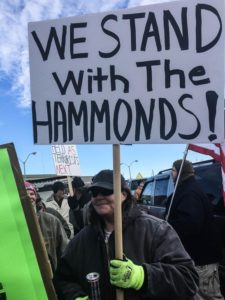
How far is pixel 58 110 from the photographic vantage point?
104 inches

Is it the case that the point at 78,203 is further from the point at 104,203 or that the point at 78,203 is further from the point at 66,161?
the point at 104,203

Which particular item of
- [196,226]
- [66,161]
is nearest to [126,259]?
[196,226]

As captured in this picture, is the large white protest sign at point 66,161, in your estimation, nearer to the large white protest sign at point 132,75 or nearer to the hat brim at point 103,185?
the hat brim at point 103,185

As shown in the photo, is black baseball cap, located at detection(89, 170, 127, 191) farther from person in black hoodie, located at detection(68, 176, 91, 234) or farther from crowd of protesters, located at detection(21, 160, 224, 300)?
person in black hoodie, located at detection(68, 176, 91, 234)

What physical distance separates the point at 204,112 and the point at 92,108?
593 millimetres

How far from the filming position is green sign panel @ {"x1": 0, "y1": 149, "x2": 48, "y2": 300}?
230cm

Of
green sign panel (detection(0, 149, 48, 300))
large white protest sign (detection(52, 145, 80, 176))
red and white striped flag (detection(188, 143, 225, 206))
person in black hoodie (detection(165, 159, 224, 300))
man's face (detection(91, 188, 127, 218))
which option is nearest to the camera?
green sign panel (detection(0, 149, 48, 300))

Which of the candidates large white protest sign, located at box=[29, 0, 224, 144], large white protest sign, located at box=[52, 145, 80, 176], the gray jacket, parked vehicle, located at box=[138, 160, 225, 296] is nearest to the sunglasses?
large white protest sign, located at box=[29, 0, 224, 144]

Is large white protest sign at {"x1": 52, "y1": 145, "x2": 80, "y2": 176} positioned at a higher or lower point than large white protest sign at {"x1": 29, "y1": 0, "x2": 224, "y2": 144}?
lower

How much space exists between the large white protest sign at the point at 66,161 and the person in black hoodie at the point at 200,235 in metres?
5.46

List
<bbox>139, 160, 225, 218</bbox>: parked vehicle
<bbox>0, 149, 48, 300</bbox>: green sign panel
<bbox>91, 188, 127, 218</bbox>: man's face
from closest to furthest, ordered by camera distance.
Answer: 1. <bbox>0, 149, 48, 300</bbox>: green sign panel
2. <bbox>91, 188, 127, 218</bbox>: man's face
3. <bbox>139, 160, 225, 218</bbox>: parked vehicle

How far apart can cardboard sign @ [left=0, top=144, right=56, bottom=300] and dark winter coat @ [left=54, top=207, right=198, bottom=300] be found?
0.37 metres

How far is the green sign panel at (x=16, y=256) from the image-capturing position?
2303 mm

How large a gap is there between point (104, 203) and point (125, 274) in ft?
1.65
